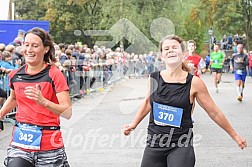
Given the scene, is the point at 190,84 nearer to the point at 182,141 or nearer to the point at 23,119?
the point at 182,141

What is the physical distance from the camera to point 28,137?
15.9ft

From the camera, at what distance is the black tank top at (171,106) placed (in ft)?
16.7

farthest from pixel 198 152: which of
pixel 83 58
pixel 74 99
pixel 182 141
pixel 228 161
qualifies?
pixel 83 58

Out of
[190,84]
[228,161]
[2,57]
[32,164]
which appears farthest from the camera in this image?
[2,57]

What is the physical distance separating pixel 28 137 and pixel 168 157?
122 cm

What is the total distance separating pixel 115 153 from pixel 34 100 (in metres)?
4.57

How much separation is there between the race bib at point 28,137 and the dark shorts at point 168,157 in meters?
0.97

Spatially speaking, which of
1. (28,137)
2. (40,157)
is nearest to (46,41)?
(28,137)

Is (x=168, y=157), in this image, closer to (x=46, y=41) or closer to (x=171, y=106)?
(x=171, y=106)

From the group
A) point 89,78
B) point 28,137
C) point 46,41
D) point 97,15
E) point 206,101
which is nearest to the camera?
point 28,137

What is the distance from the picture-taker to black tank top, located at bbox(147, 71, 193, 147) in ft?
16.7

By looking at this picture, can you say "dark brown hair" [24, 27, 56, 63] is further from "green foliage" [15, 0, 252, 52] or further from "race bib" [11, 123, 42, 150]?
"green foliage" [15, 0, 252, 52]

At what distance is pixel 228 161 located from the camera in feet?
27.2

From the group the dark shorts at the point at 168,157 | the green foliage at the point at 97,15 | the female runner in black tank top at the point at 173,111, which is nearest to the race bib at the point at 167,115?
the female runner in black tank top at the point at 173,111
